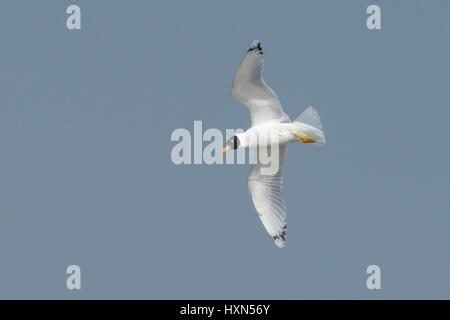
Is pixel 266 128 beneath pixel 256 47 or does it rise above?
beneath

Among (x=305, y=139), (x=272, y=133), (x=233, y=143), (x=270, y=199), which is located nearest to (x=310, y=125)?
(x=305, y=139)

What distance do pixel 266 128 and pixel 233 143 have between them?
1.51 feet

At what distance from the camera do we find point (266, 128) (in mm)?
13172

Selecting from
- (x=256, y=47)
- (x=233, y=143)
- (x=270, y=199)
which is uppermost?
(x=256, y=47)

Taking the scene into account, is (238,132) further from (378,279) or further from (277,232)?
(378,279)

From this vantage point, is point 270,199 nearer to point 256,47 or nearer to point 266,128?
point 266,128

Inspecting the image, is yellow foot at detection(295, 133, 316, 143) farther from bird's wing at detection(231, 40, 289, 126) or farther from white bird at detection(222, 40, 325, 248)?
bird's wing at detection(231, 40, 289, 126)

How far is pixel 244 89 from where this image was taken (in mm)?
13008

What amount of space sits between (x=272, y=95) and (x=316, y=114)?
1.99 feet

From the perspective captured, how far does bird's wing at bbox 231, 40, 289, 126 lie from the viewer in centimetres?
1283

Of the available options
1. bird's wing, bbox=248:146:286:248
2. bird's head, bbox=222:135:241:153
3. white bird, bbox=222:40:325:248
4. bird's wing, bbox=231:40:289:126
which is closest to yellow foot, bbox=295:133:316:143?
white bird, bbox=222:40:325:248

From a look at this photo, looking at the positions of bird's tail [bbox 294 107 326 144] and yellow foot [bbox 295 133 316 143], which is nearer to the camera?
bird's tail [bbox 294 107 326 144]

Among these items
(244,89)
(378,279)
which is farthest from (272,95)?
(378,279)

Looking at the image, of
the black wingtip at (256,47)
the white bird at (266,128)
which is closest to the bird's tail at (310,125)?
the white bird at (266,128)
